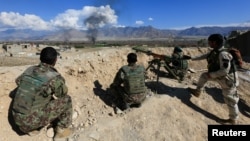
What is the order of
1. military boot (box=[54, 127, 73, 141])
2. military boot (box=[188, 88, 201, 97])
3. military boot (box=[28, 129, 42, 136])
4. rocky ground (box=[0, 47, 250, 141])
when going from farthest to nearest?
military boot (box=[188, 88, 201, 97]) < rocky ground (box=[0, 47, 250, 141]) < military boot (box=[54, 127, 73, 141]) < military boot (box=[28, 129, 42, 136])

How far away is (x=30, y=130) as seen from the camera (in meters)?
5.62

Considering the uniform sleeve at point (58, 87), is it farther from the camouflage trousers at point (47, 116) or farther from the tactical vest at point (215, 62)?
the tactical vest at point (215, 62)

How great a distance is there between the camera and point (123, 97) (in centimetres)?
739

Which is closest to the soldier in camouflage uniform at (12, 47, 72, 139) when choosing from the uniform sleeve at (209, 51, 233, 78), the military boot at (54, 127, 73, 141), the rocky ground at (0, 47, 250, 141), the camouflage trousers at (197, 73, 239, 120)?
the military boot at (54, 127, 73, 141)

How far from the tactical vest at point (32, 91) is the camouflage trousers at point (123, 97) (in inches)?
92.7

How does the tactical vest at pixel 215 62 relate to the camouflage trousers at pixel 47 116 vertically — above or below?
above

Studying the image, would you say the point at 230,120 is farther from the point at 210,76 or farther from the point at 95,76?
the point at 95,76

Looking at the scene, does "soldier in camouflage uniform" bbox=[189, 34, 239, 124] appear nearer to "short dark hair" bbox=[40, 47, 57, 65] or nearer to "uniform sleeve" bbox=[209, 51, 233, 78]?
"uniform sleeve" bbox=[209, 51, 233, 78]

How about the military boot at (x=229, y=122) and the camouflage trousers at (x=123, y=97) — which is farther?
the military boot at (x=229, y=122)

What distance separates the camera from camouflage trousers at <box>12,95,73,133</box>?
5316 millimetres

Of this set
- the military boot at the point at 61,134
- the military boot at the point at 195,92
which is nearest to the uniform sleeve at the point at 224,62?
the military boot at the point at 195,92

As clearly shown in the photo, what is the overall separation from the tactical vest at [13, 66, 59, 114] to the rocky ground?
800mm

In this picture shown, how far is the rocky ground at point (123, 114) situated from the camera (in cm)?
635

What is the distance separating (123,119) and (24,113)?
2.45 meters
